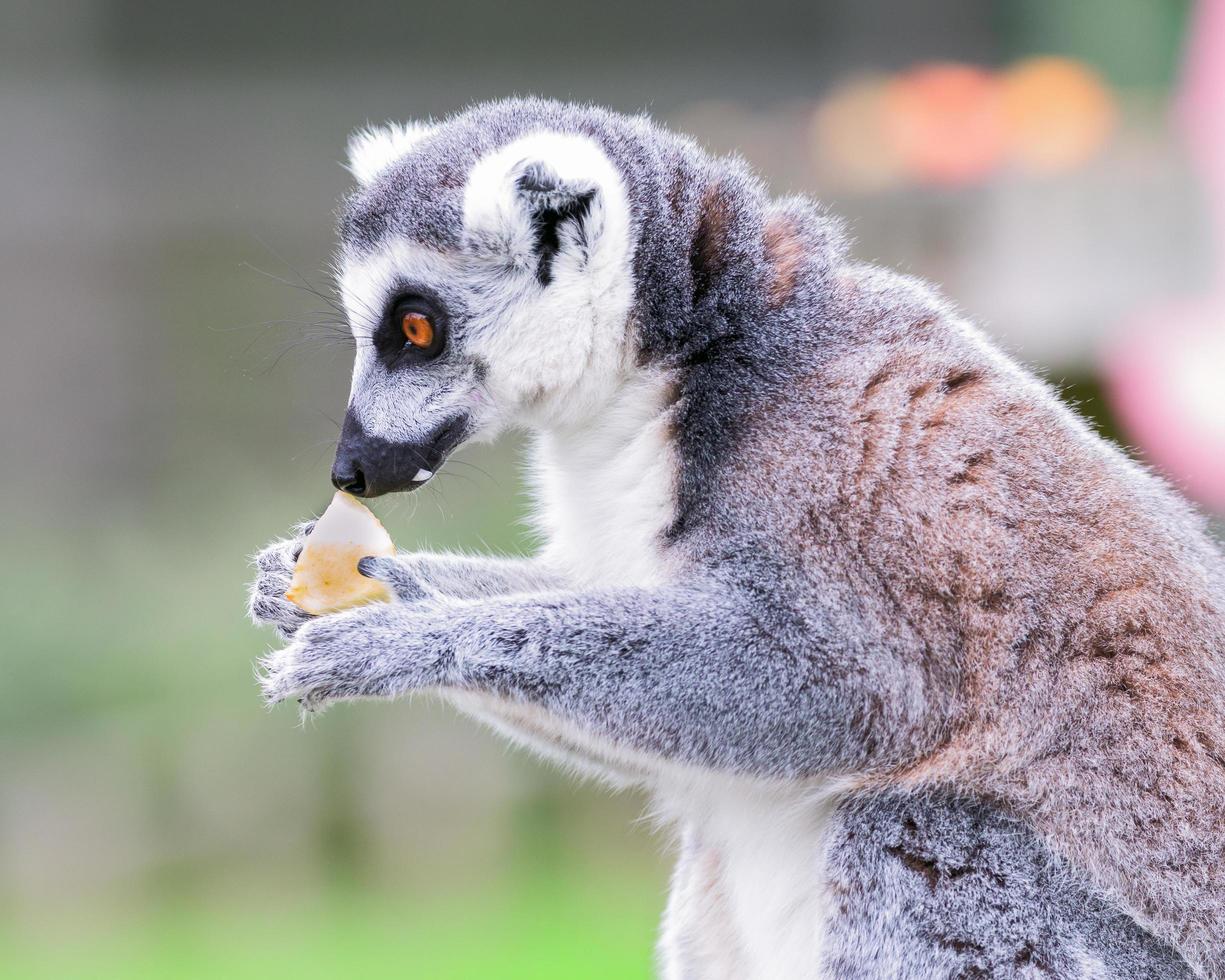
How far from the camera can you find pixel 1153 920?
7.93 ft

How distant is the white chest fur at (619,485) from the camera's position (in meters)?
2.58

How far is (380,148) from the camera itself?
3.01m

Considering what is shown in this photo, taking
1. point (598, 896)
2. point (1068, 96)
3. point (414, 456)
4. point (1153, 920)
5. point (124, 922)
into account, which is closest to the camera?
point (1153, 920)

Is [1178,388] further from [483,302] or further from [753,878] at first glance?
[483,302]

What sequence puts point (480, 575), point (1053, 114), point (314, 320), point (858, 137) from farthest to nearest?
point (858, 137), point (1053, 114), point (314, 320), point (480, 575)

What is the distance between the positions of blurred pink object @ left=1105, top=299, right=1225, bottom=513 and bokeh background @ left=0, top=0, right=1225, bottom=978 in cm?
2

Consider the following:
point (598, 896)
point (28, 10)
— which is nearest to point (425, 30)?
point (28, 10)

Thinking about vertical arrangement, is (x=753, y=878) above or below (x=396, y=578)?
below

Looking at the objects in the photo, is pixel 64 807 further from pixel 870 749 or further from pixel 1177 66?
pixel 1177 66

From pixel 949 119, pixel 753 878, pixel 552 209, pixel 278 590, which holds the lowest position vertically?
pixel 753 878

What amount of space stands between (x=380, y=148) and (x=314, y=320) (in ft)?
8.65

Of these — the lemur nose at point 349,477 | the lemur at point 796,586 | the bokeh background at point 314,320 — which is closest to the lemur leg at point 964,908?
the lemur at point 796,586

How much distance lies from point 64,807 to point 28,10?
331 cm

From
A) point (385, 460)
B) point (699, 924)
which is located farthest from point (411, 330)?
point (699, 924)
